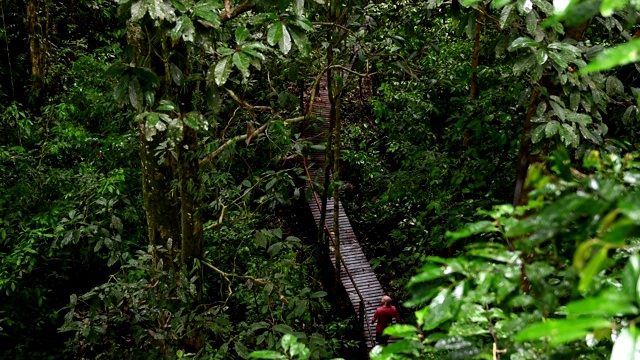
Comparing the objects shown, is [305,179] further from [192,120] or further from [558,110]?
[558,110]

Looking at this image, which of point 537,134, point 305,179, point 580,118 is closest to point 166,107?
point 537,134

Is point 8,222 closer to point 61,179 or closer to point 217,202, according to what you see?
point 61,179

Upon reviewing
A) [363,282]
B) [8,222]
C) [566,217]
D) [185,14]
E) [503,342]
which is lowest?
[363,282]

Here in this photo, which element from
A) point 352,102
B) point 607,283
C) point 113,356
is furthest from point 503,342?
point 352,102

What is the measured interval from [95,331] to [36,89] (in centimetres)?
477

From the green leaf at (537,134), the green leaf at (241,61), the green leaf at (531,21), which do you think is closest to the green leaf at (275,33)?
the green leaf at (241,61)

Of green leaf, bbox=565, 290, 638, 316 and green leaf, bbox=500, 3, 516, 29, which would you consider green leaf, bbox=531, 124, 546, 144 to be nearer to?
green leaf, bbox=500, 3, 516, 29

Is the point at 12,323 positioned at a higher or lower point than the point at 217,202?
lower

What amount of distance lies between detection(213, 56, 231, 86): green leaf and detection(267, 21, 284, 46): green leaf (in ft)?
0.65

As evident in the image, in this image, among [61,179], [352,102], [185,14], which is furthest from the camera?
[352,102]

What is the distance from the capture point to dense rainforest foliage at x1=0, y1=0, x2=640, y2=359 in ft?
3.09

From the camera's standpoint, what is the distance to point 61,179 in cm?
525

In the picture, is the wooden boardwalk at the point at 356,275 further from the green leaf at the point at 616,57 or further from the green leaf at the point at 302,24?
the green leaf at the point at 616,57

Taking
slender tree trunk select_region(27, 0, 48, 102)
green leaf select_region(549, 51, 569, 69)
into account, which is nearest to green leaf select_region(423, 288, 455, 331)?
green leaf select_region(549, 51, 569, 69)
